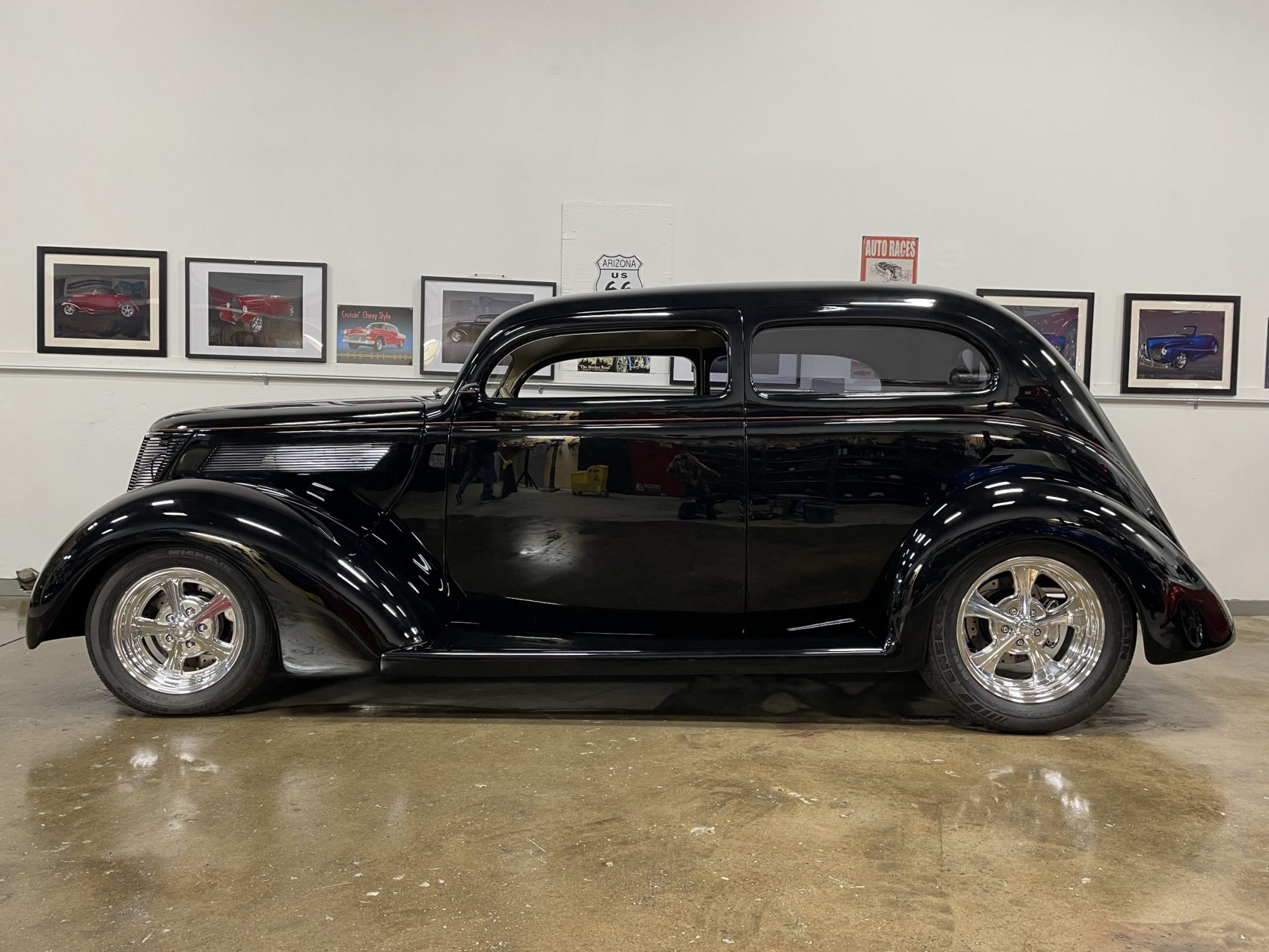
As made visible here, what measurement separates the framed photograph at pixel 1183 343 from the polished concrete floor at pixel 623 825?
2.28m

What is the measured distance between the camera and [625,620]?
2971 millimetres

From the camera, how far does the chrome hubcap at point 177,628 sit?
2.90m

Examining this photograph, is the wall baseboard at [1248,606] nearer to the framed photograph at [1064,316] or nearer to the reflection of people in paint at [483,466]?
the framed photograph at [1064,316]

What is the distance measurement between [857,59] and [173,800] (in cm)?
498

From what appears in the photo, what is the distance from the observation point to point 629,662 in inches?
111

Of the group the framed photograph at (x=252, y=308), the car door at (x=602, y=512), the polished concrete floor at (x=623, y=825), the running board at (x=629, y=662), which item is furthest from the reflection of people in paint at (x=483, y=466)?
the framed photograph at (x=252, y=308)

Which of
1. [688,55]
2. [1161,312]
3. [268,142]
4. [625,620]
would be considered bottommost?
[625,620]

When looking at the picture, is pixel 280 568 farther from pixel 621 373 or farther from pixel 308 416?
pixel 621 373

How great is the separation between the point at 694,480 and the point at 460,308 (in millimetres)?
2484

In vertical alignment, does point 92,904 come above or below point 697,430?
below

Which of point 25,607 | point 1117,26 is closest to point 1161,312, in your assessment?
point 1117,26

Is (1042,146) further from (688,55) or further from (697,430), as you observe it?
(697,430)

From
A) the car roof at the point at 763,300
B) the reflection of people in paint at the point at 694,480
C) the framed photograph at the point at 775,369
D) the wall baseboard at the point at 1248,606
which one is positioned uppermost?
the car roof at the point at 763,300

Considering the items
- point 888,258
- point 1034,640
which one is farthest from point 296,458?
point 888,258
